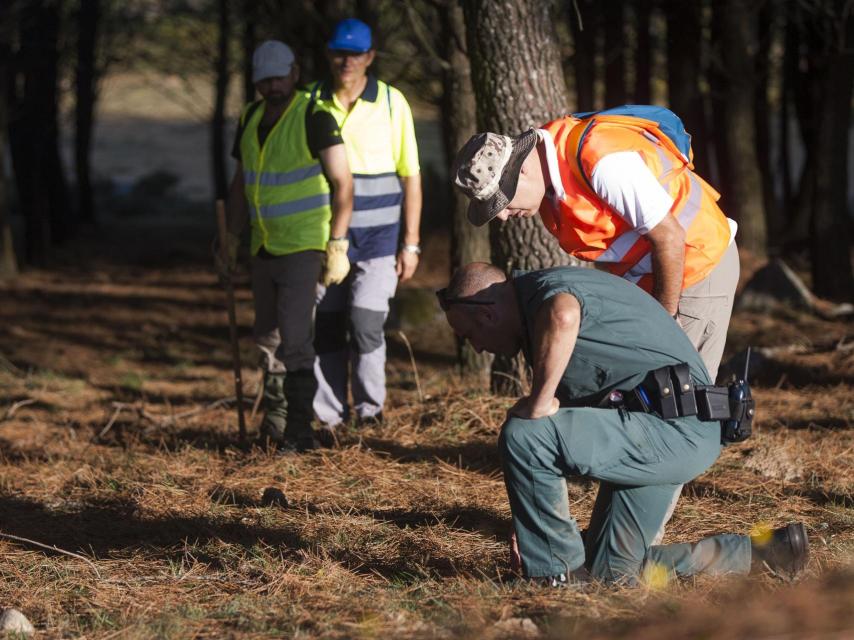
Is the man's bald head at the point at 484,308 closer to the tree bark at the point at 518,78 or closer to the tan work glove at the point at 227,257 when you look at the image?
the tree bark at the point at 518,78

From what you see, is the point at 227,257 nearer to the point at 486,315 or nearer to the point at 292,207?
the point at 292,207

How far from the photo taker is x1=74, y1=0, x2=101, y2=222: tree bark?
65.7ft

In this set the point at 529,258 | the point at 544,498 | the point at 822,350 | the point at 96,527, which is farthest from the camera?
the point at 822,350

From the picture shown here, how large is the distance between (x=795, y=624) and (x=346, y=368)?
4129 millimetres

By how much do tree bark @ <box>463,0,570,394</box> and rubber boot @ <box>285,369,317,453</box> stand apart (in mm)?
1166

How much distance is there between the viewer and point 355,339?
6.50 metres

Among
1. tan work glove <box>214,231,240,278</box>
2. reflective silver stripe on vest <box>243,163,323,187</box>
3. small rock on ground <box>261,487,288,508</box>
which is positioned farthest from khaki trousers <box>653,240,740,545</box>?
tan work glove <box>214,231,240,278</box>

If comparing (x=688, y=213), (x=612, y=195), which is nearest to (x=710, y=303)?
(x=688, y=213)

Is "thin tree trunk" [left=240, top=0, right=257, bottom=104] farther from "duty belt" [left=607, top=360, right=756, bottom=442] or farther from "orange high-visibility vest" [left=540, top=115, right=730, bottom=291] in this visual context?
"duty belt" [left=607, top=360, right=756, bottom=442]

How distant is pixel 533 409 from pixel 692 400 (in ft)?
1.67

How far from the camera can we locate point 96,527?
5.34m

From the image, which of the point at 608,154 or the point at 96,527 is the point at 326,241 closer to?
the point at 96,527

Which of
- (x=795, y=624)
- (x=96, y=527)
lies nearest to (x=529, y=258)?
(x=96, y=527)

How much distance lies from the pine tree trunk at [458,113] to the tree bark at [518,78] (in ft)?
5.01
